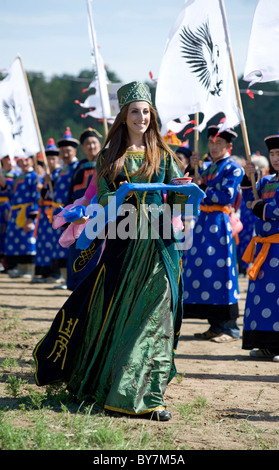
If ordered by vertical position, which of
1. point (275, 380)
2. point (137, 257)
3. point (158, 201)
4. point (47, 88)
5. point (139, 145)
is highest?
point (47, 88)

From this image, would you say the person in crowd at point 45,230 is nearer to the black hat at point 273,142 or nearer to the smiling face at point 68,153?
the smiling face at point 68,153

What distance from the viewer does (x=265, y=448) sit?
11.1ft

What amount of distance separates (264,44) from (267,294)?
198cm

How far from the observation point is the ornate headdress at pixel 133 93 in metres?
4.32

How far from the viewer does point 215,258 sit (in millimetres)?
6859

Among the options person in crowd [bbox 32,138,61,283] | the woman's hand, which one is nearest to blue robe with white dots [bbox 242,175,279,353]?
the woman's hand

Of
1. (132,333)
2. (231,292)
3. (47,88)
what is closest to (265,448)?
(132,333)

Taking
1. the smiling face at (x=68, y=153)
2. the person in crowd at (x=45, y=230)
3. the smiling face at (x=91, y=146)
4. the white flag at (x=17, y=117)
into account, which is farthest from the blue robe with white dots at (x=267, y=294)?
the person in crowd at (x=45, y=230)

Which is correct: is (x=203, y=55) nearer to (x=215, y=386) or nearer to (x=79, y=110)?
(x=215, y=386)

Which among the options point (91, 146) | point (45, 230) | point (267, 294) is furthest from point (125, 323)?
point (45, 230)

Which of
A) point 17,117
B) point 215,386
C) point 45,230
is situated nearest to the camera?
point 215,386

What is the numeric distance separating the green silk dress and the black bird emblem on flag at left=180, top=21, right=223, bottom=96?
1.90 meters
